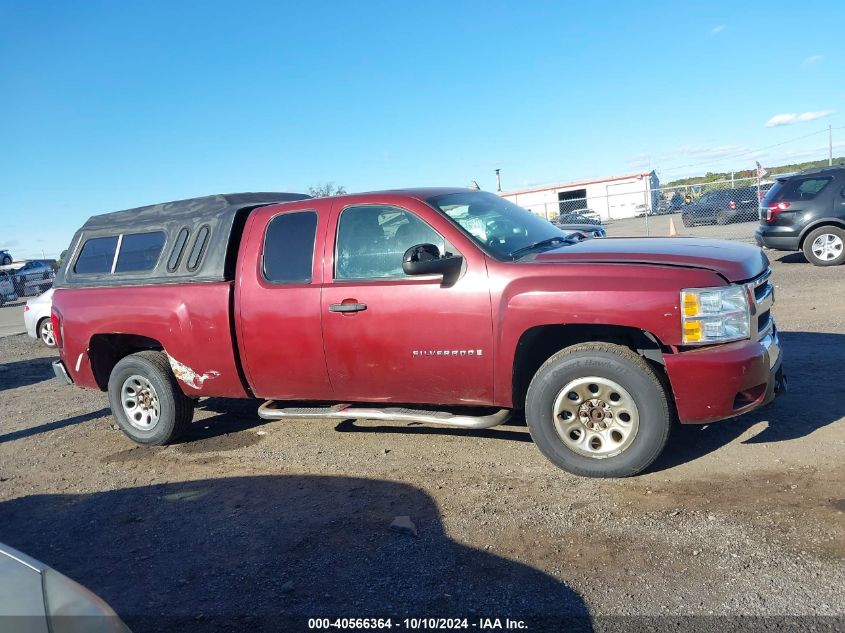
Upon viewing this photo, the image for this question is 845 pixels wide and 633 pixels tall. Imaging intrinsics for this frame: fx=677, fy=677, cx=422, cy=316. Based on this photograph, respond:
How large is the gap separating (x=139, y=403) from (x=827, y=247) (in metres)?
11.9

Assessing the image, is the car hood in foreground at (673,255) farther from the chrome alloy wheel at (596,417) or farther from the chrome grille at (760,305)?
the chrome alloy wheel at (596,417)

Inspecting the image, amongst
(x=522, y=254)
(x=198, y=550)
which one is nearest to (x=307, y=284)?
(x=522, y=254)

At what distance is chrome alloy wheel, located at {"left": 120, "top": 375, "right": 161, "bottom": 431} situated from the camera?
586cm

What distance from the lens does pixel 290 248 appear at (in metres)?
5.11

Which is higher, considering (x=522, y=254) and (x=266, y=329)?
(x=522, y=254)

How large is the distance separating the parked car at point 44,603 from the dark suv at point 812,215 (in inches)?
522

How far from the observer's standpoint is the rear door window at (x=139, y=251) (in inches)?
226

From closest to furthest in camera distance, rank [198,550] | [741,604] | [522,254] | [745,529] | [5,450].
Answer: [741,604] → [745,529] → [198,550] → [522,254] → [5,450]

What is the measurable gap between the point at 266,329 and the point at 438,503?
74.9 inches

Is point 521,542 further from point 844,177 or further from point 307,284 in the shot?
point 844,177

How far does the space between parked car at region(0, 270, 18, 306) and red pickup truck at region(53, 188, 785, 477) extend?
2150cm

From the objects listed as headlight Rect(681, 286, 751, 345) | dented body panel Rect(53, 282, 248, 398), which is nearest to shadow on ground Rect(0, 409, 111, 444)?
dented body panel Rect(53, 282, 248, 398)

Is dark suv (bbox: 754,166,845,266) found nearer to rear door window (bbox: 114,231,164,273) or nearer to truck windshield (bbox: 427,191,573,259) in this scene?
truck windshield (bbox: 427,191,573,259)

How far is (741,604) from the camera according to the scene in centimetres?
281
